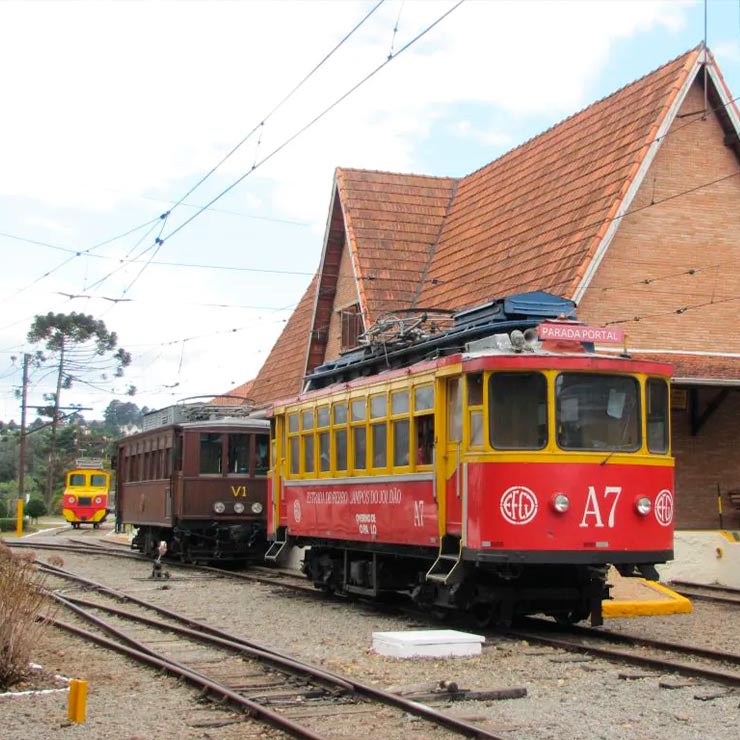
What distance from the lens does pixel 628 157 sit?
21.9m

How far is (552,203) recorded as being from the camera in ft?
79.4

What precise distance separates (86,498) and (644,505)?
151 feet

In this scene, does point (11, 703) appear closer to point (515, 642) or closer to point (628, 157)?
point (515, 642)

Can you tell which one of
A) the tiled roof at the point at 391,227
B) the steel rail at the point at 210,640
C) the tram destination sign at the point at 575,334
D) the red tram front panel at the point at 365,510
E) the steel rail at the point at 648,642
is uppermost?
the tiled roof at the point at 391,227

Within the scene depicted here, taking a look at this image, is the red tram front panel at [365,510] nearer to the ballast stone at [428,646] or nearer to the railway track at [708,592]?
the ballast stone at [428,646]

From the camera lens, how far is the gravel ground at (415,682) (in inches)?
316

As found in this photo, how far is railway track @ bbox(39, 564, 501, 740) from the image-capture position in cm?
832

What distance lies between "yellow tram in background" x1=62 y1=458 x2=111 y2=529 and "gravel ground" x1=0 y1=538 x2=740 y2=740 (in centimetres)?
4214

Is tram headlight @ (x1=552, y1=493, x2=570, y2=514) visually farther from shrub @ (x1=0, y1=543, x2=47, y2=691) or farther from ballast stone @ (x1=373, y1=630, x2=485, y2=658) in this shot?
shrub @ (x1=0, y1=543, x2=47, y2=691)

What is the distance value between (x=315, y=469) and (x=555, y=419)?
548 centimetres

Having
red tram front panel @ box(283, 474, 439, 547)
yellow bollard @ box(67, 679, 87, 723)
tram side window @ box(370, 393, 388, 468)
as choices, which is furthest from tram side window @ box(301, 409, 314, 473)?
yellow bollard @ box(67, 679, 87, 723)

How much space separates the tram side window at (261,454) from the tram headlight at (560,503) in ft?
41.8

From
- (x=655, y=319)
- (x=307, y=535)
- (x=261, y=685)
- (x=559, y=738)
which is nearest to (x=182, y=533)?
(x=307, y=535)

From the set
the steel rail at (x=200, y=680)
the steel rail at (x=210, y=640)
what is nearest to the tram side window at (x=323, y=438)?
the steel rail at (x=210, y=640)
